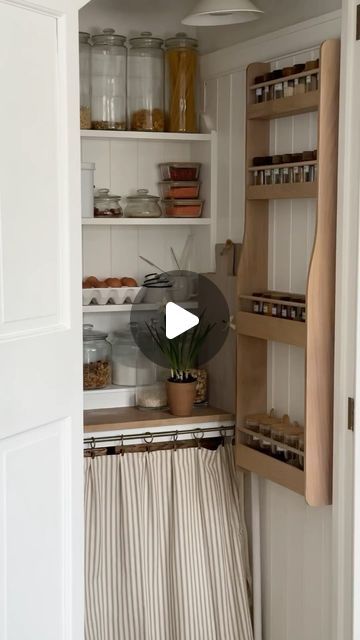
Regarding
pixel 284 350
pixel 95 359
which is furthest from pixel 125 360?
pixel 284 350

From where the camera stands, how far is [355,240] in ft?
8.64

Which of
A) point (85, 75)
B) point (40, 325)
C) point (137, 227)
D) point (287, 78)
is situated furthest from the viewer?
point (137, 227)

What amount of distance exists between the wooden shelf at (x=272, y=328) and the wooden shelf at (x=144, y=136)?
0.73m

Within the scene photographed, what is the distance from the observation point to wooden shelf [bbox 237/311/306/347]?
9.40 ft

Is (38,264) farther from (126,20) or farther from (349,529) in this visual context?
(126,20)

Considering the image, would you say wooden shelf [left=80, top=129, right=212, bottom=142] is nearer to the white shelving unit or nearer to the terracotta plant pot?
the white shelving unit

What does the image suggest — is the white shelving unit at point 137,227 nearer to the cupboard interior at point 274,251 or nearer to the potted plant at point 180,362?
the cupboard interior at point 274,251

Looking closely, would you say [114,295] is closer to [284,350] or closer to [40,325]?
[284,350]

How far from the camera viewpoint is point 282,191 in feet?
9.70

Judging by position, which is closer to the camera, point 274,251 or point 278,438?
point 278,438

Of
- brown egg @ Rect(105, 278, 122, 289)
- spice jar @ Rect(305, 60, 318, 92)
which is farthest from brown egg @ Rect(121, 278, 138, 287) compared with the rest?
spice jar @ Rect(305, 60, 318, 92)

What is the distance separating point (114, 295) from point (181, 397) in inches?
17.5

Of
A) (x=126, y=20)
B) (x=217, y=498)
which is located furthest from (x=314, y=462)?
(x=126, y=20)

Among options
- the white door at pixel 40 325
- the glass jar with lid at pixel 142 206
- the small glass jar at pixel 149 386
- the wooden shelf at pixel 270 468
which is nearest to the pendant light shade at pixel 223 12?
the glass jar with lid at pixel 142 206
